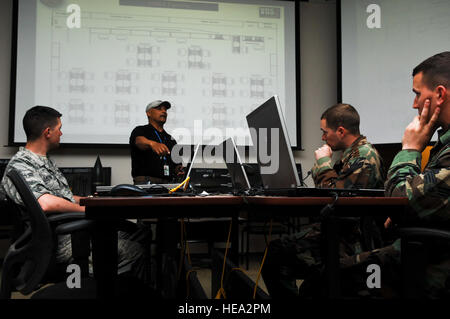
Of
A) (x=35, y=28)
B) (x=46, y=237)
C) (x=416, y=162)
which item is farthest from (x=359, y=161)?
(x=35, y=28)

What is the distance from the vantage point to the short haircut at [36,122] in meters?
1.72

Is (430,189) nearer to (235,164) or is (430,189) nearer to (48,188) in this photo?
(235,164)

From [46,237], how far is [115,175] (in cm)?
258

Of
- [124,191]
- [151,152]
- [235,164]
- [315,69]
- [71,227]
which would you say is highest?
[315,69]

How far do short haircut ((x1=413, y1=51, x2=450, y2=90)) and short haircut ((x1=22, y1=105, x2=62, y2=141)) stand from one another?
1.63m

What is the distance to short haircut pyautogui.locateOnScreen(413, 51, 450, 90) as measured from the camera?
1.06 metres

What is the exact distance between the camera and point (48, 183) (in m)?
1.68

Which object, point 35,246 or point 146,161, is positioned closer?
point 35,246

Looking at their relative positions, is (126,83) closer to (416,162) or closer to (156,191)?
(156,191)

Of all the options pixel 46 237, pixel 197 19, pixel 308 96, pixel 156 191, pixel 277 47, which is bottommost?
pixel 46 237

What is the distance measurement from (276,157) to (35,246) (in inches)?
34.3

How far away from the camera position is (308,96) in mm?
4039

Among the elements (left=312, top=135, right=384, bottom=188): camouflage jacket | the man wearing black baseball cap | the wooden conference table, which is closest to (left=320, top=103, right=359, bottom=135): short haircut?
(left=312, top=135, right=384, bottom=188): camouflage jacket

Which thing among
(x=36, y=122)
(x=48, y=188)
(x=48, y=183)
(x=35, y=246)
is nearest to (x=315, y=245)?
(x=35, y=246)
